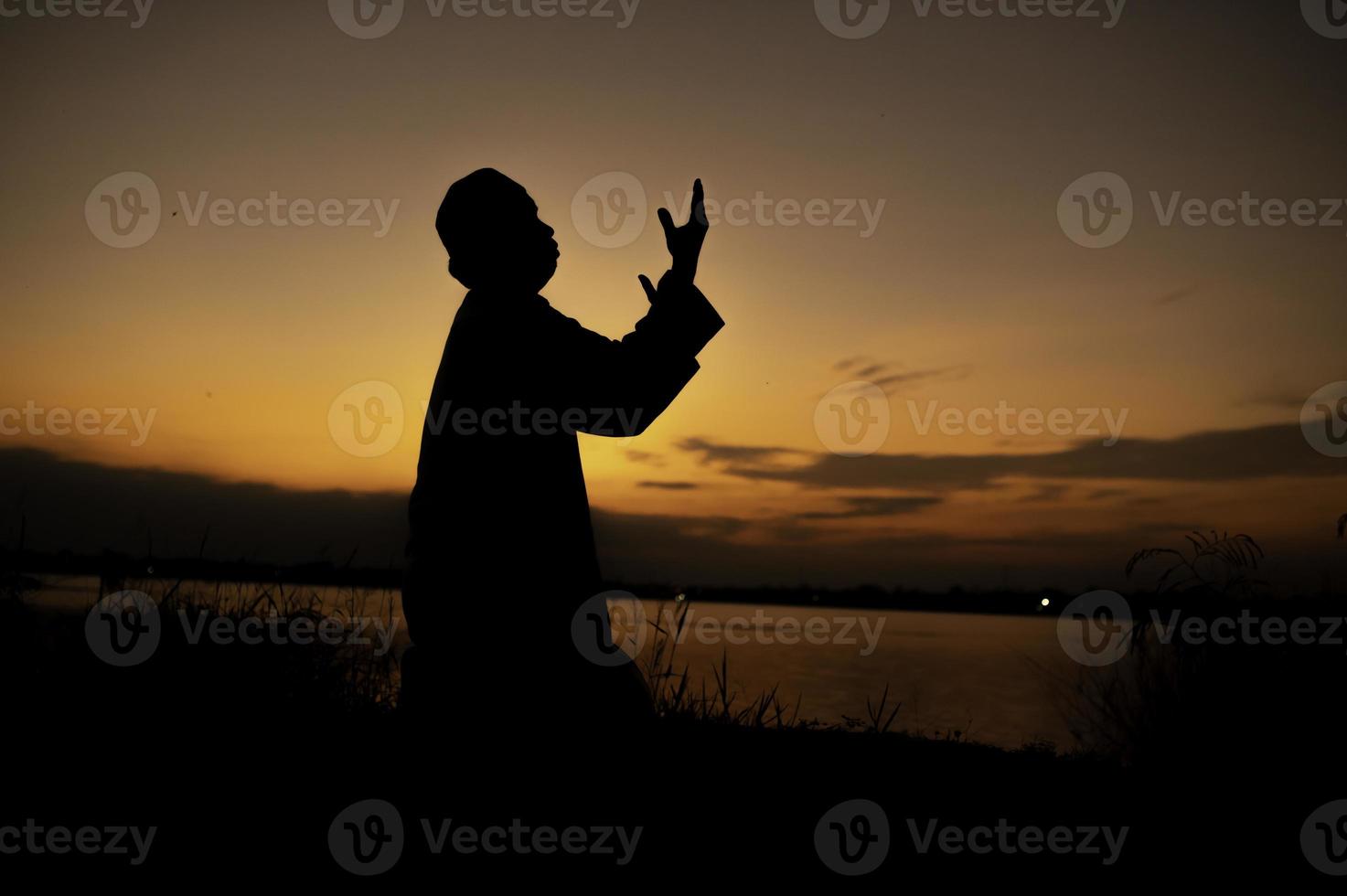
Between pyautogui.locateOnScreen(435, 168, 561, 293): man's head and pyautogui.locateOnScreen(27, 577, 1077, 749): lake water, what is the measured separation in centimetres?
254

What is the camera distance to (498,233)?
3.53 m

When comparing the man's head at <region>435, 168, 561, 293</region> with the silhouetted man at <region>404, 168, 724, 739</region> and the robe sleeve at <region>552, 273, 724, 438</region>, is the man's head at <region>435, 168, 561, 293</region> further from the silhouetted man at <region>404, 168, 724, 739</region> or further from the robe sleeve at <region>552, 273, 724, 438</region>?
the robe sleeve at <region>552, 273, 724, 438</region>

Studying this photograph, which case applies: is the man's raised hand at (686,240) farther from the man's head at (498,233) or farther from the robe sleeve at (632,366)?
the man's head at (498,233)

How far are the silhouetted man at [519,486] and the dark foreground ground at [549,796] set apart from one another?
17 cm

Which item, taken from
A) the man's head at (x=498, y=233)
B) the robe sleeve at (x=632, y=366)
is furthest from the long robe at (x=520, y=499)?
the man's head at (x=498, y=233)

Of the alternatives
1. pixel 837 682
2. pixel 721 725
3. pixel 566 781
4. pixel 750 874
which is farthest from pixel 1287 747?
pixel 837 682

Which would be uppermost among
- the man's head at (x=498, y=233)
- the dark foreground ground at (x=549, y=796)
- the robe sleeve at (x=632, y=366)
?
the man's head at (x=498, y=233)

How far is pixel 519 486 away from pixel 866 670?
31.0 m

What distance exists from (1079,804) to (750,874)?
196 cm

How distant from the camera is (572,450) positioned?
3.41 meters

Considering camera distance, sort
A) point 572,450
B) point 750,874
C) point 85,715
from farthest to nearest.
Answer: point 85,715 → point 750,874 → point 572,450

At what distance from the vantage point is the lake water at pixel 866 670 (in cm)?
750

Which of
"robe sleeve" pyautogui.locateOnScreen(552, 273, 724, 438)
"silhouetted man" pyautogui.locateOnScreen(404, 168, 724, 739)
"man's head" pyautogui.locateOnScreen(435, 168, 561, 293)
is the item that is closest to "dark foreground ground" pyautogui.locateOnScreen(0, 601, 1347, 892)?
"silhouetted man" pyautogui.locateOnScreen(404, 168, 724, 739)

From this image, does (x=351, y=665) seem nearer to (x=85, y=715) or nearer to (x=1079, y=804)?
(x=85, y=715)
